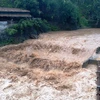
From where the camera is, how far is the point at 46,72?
729 centimetres

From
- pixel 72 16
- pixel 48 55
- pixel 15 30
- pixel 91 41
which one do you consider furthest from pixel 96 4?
pixel 48 55

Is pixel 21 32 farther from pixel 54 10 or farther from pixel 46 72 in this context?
pixel 46 72

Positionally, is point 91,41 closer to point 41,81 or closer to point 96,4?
point 41,81

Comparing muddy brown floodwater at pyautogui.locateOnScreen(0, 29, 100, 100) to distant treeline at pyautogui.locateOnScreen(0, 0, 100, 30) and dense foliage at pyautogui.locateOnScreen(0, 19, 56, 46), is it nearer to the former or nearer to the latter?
dense foliage at pyautogui.locateOnScreen(0, 19, 56, 46)

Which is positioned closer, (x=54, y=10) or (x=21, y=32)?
(x=21, y=32)

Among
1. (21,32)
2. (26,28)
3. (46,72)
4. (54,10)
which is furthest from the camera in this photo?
(54,10)

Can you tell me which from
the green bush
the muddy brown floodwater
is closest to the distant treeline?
the green bush

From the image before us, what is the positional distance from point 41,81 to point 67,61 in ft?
5.85

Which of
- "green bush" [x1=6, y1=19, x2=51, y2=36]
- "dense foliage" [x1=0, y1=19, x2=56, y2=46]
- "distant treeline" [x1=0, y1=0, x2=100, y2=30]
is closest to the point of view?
"dense foliage" [x1=0, y1=19, x2=56, y2=46]

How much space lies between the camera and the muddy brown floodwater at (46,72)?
19.2 ft

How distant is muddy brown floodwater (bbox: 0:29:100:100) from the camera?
19.2ft

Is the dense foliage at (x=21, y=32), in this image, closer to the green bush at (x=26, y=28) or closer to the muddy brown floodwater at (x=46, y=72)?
the green bush at (x=26, y=28)

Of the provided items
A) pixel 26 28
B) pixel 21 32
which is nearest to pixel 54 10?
pixel 26 28

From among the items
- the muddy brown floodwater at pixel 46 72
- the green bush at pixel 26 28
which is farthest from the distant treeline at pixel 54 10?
the muddy brown floodwater at pixel 46 72
